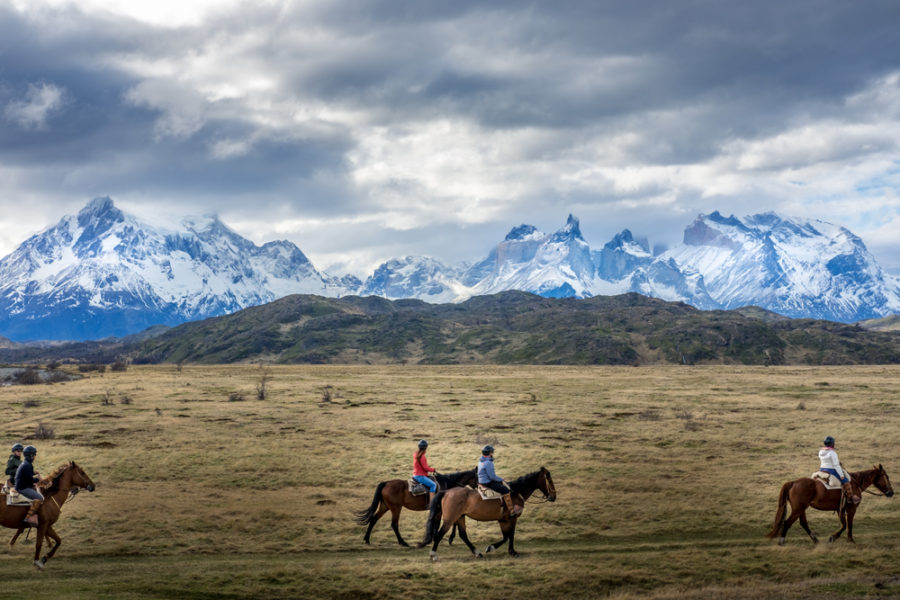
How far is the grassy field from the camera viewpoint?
26062mm

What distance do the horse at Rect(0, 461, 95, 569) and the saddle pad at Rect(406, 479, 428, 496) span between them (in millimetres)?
13236

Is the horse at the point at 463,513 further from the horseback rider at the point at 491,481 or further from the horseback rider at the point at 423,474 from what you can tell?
the horseback rider at the point at 423,474

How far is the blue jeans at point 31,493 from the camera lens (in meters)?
27.2

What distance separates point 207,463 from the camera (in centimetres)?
4603

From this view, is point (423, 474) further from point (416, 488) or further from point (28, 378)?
point (28, 378)

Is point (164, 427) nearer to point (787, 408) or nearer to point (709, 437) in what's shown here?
point (709, 437)

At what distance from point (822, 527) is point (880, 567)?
19.6 feet

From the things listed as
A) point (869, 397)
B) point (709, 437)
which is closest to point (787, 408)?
point (869, 397)

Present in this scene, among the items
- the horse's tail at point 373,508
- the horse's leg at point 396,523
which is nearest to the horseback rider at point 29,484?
the horse's tail at point 373,508

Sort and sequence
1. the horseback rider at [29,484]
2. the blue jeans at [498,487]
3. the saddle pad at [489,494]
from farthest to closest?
the blue jeans at [498,487] → the saddle pad at [489,494] → the horseback rider at [29,484]

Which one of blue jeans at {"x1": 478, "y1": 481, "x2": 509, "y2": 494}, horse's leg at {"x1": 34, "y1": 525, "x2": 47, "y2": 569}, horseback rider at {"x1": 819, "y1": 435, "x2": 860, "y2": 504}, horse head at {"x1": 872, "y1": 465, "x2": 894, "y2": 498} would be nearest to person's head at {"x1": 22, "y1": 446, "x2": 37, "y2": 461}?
horse's leg at {"x1": 34, "y1": 525, "x2": 47, "y2": 569}

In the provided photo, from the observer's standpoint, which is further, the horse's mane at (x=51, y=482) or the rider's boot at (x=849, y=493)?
the rider's boot at (x=849, y=493)

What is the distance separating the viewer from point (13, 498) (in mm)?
27188

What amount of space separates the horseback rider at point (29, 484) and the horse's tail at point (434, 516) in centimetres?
1489
